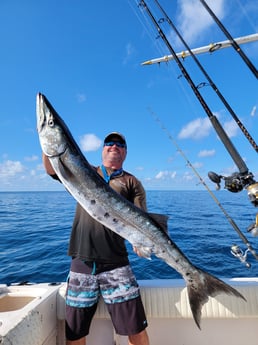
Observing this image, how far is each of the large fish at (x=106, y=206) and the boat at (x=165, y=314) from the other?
633mm

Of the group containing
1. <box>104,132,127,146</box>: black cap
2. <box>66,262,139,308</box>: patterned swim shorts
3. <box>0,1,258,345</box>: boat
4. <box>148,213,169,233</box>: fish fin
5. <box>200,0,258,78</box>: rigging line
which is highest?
<box>200,0,258,78</box>: rigging line

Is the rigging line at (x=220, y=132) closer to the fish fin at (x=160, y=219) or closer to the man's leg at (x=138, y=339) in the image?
the fish fin at (x=160, y=219)

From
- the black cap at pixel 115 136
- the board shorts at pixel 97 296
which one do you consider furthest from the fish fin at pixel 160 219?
the black cap at pixel 115 136

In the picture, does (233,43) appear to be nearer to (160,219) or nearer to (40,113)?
(160,219)

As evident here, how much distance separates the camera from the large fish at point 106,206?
1883 mm

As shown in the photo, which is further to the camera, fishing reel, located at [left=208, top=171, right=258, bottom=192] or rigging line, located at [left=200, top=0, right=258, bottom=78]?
rigging line, located at [left=200, top=0, right=258, bottom=78]

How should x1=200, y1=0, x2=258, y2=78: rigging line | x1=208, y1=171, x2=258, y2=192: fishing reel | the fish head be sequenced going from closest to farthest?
the fish head, x1=208, y1=171, x2=258, y2=192: fishing reel, x1=200, y1=0, x2=258, y2=78: rigging line

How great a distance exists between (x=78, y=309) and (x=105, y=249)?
66 cm

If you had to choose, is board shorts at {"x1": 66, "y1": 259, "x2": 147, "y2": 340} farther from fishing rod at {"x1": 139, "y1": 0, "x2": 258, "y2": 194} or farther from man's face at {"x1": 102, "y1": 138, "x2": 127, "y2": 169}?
fishing rod at {"x1": 139, "y1": 0, "x2": 258, "y2": 194}

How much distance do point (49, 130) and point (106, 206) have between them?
830mm

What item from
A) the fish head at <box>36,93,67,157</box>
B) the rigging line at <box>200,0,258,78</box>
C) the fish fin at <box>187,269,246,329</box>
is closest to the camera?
the fish head at <box>36,93,67,157</box>

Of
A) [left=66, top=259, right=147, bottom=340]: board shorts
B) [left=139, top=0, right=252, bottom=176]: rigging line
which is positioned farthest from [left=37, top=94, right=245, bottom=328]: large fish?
[left=139, top=0, right=252, bottom=176]: rigging line

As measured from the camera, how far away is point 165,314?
270cm

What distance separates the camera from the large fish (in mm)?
1883
